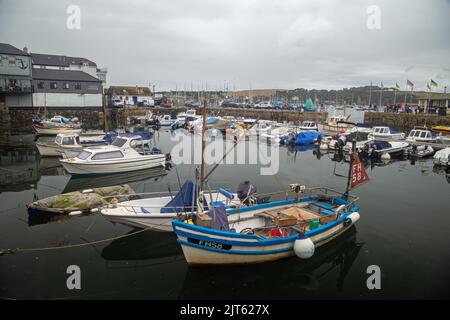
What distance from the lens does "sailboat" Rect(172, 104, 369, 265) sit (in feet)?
32.7

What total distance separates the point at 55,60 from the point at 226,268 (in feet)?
283

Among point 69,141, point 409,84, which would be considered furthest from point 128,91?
point 409,84

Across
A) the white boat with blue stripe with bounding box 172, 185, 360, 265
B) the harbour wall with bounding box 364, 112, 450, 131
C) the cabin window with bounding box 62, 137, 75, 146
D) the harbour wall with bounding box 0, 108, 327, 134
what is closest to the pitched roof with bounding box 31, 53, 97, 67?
the harbour wall with bounding box 0, 108, 327, 134

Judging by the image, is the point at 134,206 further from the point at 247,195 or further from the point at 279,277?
the point at 279,277

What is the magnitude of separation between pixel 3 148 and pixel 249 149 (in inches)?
1117

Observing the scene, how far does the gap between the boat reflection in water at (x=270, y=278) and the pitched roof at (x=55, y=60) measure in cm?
8176

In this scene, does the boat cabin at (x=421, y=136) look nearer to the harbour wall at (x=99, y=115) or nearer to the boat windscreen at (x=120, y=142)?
the harbour wall at (x=99, y=115)

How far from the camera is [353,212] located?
43.4ft

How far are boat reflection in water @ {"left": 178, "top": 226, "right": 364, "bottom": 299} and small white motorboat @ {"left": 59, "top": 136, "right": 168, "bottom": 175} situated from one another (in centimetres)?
1513

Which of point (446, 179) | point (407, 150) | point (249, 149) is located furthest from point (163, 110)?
point (446, 179)

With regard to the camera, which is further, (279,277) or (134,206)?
(134,206)

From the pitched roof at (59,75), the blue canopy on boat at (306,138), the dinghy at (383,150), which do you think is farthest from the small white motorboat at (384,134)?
the pitched roof at (59,75)

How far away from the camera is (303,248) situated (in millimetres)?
10484

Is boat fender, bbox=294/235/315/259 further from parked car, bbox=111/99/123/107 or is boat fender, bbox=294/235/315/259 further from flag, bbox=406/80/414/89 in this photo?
parked car, bbox=111/99/123/107
